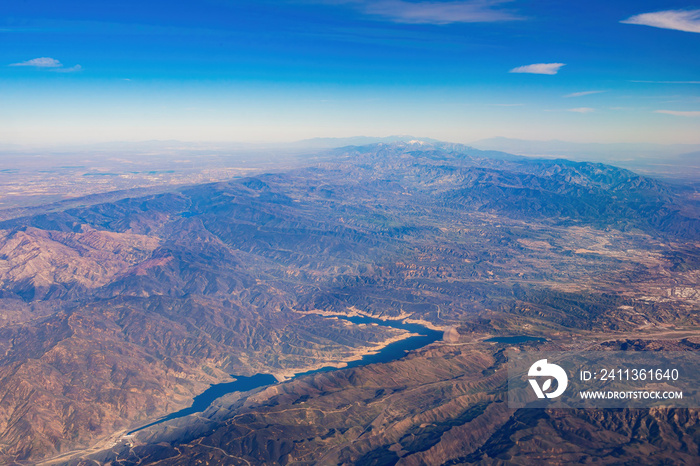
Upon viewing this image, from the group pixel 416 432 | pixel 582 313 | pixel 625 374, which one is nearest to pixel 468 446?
pixel 416 432

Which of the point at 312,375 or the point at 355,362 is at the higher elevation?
the point at 312,375

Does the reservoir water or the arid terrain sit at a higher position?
the arid terrain

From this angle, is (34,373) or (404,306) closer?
(34,373)

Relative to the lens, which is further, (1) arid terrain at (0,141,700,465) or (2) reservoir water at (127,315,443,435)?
(2) reservoir water at (127,315,443,435)

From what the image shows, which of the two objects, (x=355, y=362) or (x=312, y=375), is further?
(x=355, y=362)

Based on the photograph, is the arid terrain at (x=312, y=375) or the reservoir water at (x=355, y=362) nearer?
the arid terrain at (x=312, y=375)

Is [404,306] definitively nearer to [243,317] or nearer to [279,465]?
[243,317]

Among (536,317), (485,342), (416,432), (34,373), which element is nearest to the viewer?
(416,432)

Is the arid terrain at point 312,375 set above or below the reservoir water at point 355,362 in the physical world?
above
